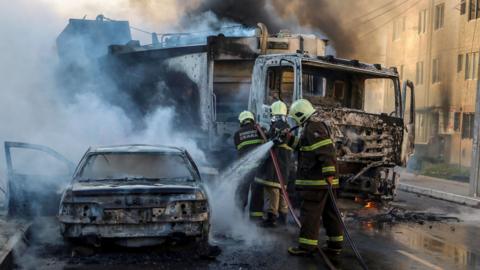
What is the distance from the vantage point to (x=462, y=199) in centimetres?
1216

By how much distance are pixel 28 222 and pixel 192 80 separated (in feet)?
13.6

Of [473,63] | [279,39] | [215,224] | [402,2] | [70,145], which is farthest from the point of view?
[402,2]

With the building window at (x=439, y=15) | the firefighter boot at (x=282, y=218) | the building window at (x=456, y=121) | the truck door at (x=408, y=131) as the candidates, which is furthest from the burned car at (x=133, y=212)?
the building window at (x=439, y=15)

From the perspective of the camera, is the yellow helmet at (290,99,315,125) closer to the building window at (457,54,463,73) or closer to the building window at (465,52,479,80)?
the building window at (465,52,479,80)

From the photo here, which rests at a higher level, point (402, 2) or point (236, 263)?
point (402, 2)

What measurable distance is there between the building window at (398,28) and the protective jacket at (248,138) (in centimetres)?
2378

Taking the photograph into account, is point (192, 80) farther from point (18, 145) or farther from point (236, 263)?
point (236, 263)

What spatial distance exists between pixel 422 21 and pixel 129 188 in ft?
82.9

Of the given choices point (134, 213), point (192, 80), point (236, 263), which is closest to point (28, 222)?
point (134, 213)

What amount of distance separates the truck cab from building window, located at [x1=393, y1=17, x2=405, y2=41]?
70.5 ft

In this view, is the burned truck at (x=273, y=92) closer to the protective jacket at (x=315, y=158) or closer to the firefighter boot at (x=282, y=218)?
the firefighter boot at (x=282, y=218)

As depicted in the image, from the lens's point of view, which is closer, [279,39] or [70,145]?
[279,39]

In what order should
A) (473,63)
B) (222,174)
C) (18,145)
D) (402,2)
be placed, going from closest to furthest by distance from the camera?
(18,145)
(222,174)
(473,63)
(402,2)

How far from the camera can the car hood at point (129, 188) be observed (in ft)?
19.2
